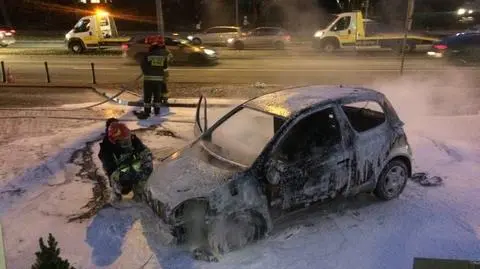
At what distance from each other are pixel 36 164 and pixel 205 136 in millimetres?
3264

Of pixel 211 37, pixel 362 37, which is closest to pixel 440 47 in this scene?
pixel 362 37

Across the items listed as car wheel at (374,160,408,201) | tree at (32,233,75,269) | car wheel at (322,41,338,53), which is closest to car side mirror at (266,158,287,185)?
car wheel at (374,160,408,201)

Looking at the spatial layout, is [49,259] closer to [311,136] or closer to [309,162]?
[309,162]

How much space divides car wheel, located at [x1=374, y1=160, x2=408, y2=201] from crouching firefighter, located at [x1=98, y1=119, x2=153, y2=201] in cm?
298

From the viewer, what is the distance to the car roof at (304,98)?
18.0ft

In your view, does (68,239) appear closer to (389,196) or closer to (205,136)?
(205,136)

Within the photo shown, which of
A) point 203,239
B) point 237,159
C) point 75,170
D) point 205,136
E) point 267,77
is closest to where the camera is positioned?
point 203,239

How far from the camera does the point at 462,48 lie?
62.0 ft

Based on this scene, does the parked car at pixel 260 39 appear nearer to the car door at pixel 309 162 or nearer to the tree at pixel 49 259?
the car door at pixel 309 162

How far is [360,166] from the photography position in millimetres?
5562

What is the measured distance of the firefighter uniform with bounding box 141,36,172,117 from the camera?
10305mm

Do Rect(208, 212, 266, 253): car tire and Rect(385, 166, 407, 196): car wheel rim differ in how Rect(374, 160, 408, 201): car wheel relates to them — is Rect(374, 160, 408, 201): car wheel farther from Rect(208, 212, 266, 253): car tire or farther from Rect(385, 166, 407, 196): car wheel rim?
Rect(208, 212, 266, 253): car tire

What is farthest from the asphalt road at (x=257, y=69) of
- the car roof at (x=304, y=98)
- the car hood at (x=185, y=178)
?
the car hood at (x=185, y=178)

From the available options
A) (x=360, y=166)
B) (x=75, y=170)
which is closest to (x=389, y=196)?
(x=360, y=166)
